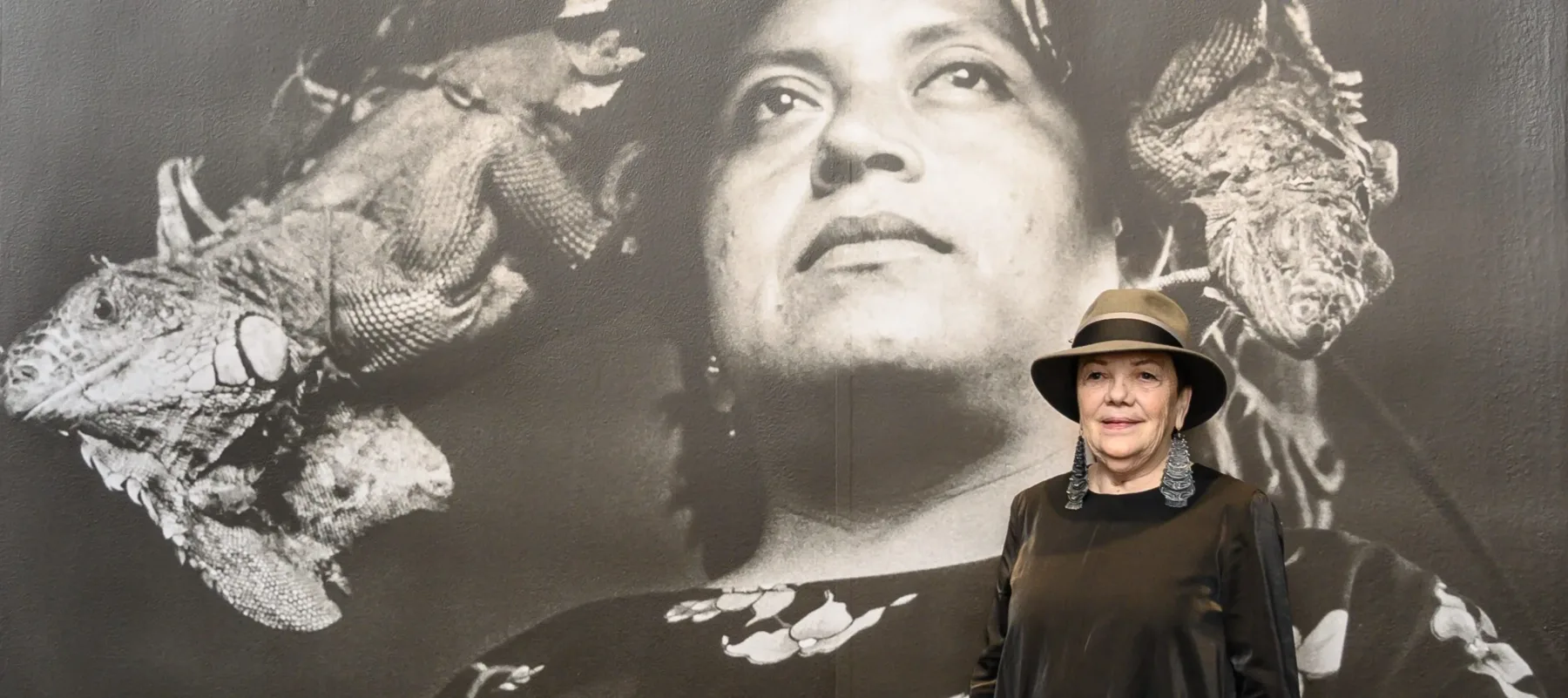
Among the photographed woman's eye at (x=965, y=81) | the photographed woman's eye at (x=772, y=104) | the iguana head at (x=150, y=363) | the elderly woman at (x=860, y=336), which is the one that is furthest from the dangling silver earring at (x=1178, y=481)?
the iguana head at (x=150, y=363)

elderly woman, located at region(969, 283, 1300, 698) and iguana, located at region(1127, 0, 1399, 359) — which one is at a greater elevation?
iguana, located at region(1127, 0, 1399, 359)

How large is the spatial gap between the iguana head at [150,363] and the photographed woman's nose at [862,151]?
50.0 inches

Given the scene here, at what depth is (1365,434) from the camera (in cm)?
251

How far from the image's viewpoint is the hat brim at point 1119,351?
2.14 metres

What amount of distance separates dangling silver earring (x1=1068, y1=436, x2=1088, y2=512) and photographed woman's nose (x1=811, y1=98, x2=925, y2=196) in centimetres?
74

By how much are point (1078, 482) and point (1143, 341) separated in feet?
0.92

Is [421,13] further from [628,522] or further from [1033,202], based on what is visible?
[1033,202]

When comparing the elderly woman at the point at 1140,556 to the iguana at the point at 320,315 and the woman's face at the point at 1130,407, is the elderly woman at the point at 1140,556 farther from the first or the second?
the iguana at the point at 320,315

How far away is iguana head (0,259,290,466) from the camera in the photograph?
273 cm

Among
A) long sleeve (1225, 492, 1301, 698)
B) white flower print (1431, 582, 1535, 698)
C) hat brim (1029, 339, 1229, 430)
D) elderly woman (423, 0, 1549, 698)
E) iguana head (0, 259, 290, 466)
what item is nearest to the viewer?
long sleeve (1225, 492, 1301, 698)

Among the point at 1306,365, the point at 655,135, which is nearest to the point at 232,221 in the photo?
the point at 655,135

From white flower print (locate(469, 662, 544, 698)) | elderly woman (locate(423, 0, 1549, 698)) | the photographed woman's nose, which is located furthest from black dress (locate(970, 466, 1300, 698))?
white flower print (locate(469, 662, 544, 698))

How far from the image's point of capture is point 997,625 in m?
2.27

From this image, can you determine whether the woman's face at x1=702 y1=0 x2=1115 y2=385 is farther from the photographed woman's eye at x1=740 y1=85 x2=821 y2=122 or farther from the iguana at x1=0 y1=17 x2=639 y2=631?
the iguana at x1=0 y1=17 x2=639 y2=631
